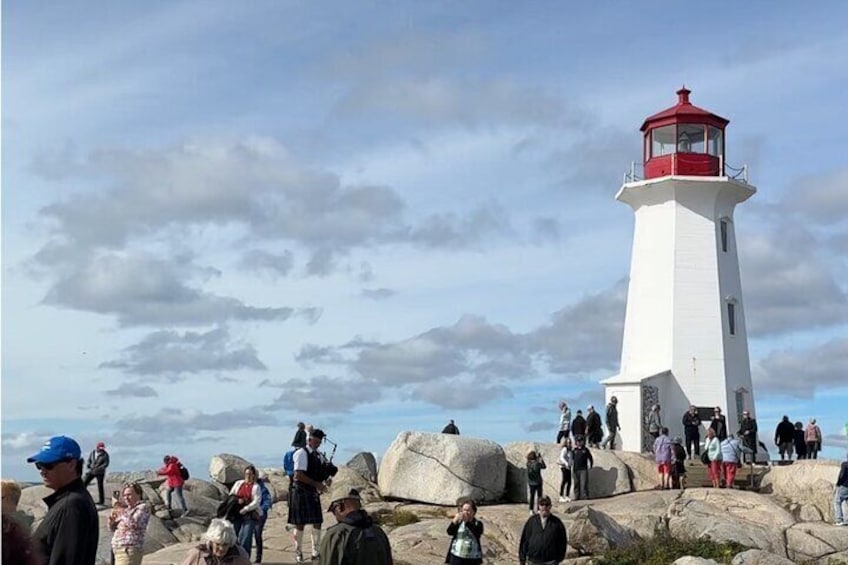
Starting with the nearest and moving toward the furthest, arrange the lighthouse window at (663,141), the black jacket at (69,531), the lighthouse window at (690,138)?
the black jacket at (69,531)
the lighthouse window at (690,138)
the lighthouse window at (663,141)

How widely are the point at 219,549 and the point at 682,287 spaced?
90.7ft

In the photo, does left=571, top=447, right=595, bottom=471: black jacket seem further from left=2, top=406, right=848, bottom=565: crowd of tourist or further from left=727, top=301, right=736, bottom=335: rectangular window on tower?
left=727, top=301, right=736, bottom=335: rectangular window on tower

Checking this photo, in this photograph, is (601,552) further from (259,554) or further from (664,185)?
(664,185)

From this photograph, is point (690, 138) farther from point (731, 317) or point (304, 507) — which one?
point (304, 507)

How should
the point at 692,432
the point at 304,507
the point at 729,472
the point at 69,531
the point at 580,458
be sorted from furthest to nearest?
the point at 692,432 → the point at 729,472 → the point at 580,458 → the point at 304,507 → the point at 69,531

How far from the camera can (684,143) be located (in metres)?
36.7

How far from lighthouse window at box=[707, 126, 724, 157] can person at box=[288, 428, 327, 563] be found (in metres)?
23.6

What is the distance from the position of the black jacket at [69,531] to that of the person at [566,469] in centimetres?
A: 2116

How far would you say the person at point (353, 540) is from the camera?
29.8 ft

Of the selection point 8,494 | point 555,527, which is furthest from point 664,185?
point 8,494

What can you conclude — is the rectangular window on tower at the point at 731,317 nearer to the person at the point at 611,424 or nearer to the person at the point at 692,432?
the person at the point at 692,432

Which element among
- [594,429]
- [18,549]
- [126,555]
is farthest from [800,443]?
[18,549]

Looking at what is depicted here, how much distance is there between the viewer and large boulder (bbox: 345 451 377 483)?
94.7 feet

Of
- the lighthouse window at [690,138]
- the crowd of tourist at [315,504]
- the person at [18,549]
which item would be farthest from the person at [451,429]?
the person at [18,549]
